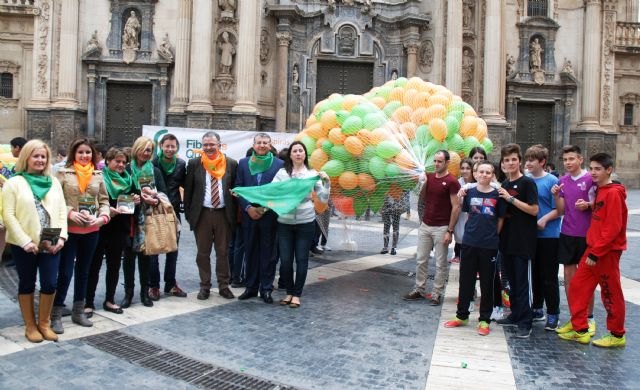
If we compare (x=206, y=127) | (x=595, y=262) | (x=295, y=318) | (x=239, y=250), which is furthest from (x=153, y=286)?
(x=206, y=127)

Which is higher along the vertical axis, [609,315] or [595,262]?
[595,262]

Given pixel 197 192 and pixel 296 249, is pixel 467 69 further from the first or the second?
pixel 197 192

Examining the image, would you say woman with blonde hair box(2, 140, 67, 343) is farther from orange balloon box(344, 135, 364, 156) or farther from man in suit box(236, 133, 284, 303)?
orange balloon box(344, 135, 364, 156)

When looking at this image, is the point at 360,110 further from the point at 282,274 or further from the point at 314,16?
the point at 314,16

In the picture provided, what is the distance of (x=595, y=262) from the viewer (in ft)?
18.7

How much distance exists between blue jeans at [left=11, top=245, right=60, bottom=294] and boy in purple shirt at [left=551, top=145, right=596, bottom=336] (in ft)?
18.4

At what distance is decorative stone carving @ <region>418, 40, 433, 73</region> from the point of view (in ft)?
79.2

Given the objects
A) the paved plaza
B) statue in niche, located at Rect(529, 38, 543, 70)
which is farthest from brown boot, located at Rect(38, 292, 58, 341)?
statue in niche, located at Rect(529, 38, 543, 70)

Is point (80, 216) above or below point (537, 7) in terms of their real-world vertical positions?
below

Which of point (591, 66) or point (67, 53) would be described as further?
point (591, 66)

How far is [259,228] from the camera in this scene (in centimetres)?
742

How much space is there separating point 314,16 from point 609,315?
20240mm

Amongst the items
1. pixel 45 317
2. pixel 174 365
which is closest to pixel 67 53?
pixel 45 317

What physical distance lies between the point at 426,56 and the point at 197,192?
19.2 m
